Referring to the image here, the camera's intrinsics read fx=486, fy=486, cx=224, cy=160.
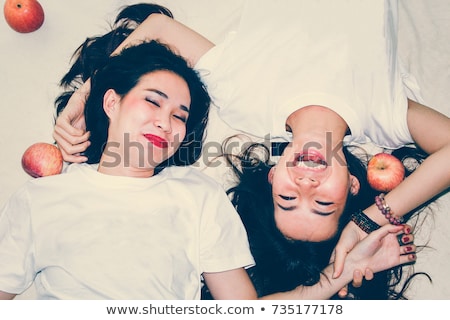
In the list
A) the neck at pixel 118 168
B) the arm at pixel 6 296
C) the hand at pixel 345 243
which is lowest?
the arm at pixel 6 296

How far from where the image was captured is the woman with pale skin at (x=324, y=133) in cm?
124

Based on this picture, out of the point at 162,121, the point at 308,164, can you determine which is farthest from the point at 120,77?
the point at 308,164

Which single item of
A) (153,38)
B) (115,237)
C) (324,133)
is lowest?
(115,237)

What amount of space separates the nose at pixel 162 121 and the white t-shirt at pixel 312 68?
0.66 ft

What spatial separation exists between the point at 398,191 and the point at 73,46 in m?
0.99

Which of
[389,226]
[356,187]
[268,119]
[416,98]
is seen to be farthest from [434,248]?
[268,119]

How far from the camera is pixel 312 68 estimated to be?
132 centimetres

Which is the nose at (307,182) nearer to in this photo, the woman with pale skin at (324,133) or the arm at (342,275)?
the woman with pale skin at (324,133)

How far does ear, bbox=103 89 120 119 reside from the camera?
1.27 metres

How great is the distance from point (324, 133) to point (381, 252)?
0.34 metres

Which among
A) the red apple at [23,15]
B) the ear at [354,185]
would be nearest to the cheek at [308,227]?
the ear at [354,185]

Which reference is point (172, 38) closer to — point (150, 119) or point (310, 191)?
point (150, 119)

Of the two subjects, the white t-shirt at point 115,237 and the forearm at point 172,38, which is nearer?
the white t-shirt at point 115,237

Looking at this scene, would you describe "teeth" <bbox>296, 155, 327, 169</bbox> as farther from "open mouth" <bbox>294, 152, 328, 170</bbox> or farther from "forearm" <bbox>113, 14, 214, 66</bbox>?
"forearm" <bbox>113, 14, 214, 66</bbox>
